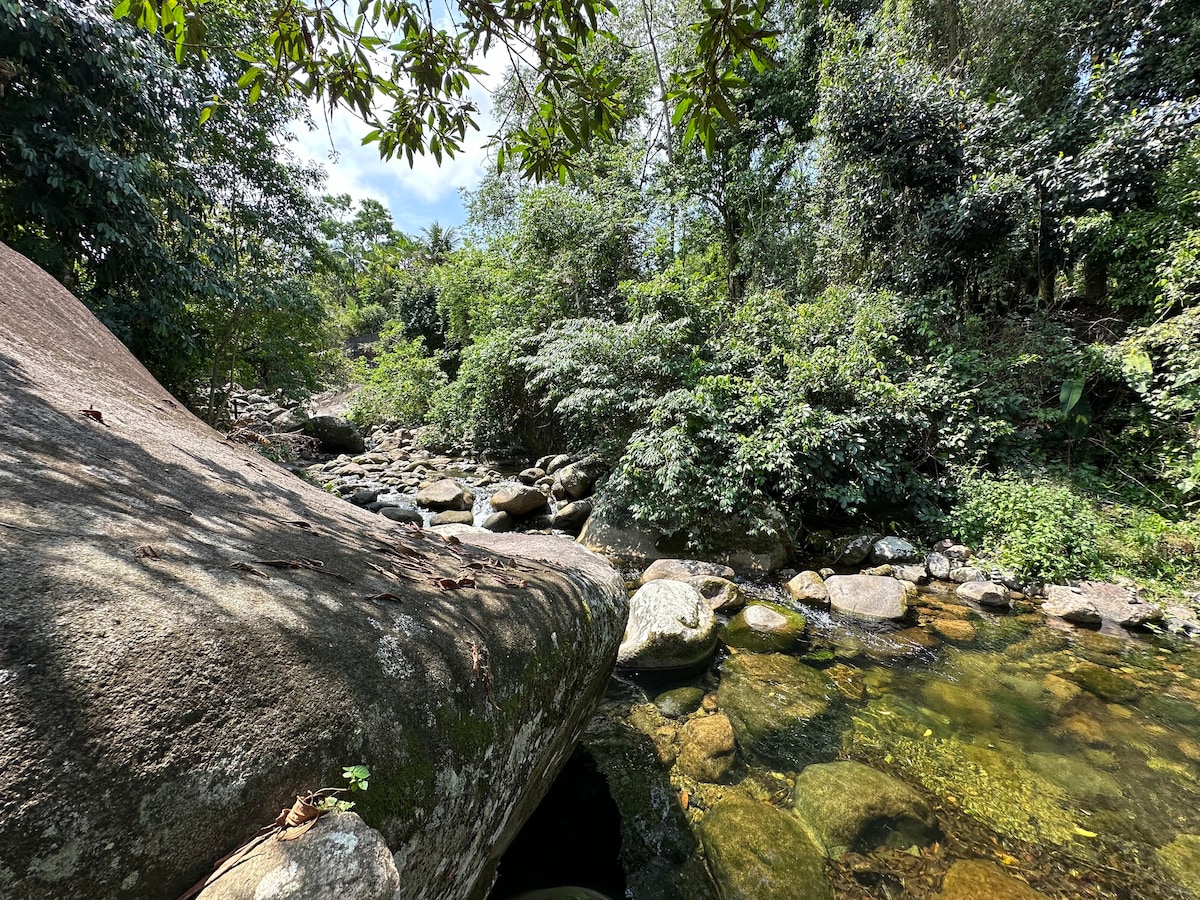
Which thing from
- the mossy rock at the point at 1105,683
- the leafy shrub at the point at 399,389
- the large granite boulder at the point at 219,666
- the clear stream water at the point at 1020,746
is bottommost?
the clear stream water at the point at 1020,746

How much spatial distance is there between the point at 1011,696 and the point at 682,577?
3.45 meters

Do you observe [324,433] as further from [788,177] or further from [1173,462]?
[1173,462]

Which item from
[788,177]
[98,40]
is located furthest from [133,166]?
[788,177]

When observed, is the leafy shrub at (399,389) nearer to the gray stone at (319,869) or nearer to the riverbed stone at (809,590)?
the riverbed stone at (809,590)

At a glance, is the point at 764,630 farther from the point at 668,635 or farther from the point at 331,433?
the point at 331,433

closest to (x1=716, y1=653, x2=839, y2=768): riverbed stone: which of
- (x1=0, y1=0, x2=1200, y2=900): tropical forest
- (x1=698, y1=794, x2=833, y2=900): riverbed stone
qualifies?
(x1=0, y1=0, x2=1200, y2=900): tropical forest

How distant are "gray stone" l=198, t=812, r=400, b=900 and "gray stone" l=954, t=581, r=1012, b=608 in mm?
7379

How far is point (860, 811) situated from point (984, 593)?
4478mm

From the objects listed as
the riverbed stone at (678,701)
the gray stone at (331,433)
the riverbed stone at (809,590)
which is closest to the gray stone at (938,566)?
the riverbed stone at (809,590)

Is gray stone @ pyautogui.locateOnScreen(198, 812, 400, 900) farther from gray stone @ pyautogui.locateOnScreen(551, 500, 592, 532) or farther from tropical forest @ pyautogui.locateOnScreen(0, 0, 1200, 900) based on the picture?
gray stone @ pyautogui.locateOnScreen(551, 500, 592, 532)

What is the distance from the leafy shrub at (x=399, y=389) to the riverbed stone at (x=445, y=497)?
7.96 m

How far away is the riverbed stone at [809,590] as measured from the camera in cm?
614

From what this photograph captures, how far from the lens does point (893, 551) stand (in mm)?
7180

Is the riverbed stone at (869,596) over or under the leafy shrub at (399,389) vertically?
under
